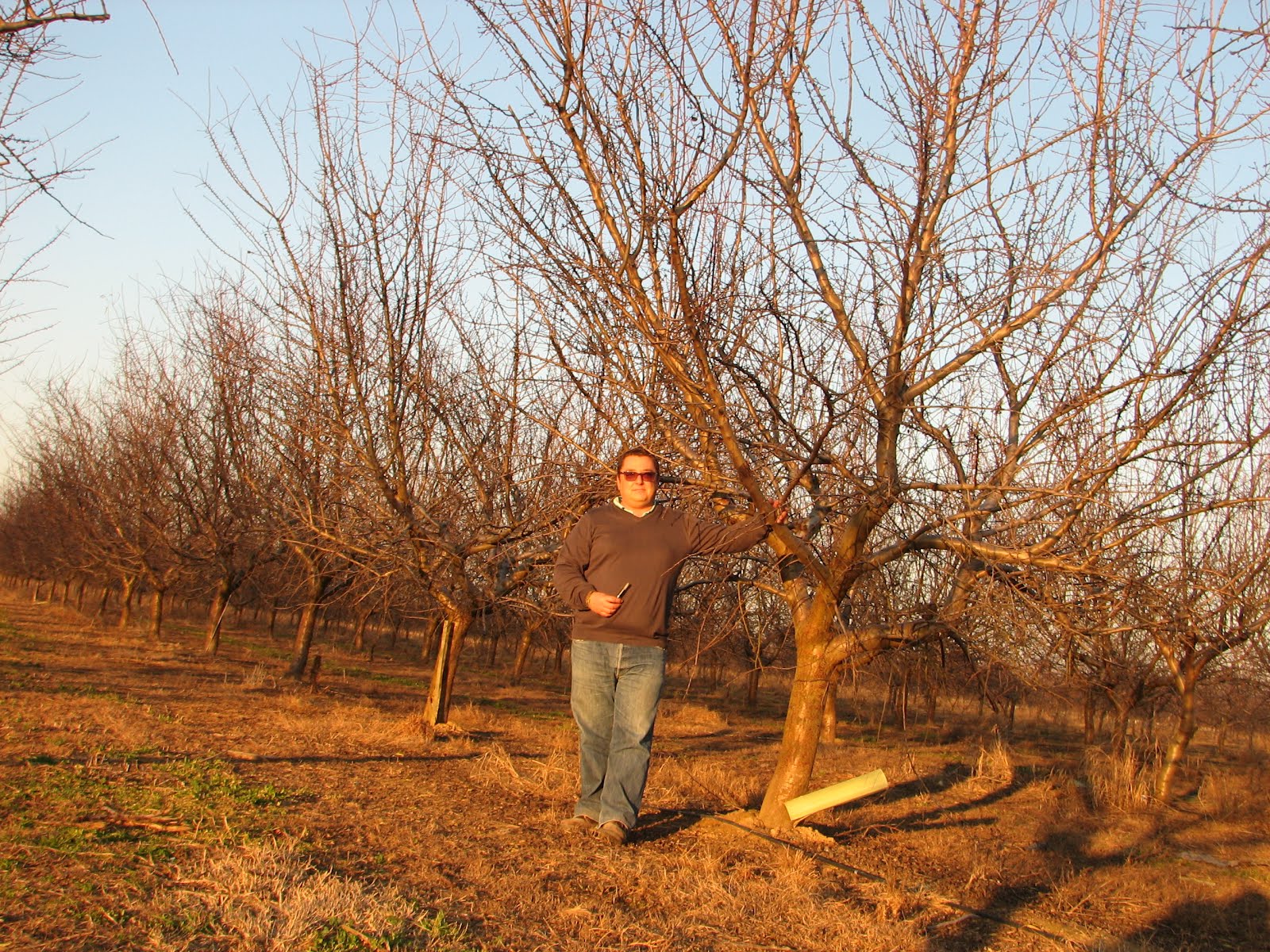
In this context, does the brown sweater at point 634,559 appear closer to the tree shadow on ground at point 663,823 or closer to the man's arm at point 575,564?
the man's arm at point 575,564

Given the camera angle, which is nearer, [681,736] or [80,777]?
[80,777]

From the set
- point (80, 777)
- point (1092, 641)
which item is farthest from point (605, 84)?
point (80, 777)

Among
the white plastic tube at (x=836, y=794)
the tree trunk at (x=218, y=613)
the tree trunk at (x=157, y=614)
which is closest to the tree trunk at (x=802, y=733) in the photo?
the white plastic tube at (x=836, y=794)

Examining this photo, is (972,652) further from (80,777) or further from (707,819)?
(80,777)

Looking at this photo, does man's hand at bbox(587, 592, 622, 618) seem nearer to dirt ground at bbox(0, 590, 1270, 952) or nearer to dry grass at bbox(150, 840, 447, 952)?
dirt ground at bbox(0, 590, 1270, 952)

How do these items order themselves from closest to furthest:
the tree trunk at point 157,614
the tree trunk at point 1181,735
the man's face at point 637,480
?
1. the man's face at point 637,480
2. the tree trunk at point 1181,735
3. the tree trunk at point 157,614

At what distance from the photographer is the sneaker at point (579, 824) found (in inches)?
174

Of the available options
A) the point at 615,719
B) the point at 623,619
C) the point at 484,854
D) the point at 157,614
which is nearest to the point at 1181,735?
the point at 615,719

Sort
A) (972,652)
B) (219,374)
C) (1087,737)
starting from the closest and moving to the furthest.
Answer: (972,652) < (219,374) < (1087,737)

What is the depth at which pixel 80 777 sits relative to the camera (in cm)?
479

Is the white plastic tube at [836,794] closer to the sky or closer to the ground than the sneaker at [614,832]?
Result: closer to the sky

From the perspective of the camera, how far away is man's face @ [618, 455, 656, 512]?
14.6 ft

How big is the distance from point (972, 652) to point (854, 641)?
1.46 m

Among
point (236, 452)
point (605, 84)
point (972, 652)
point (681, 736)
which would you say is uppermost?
point (605, 84)
